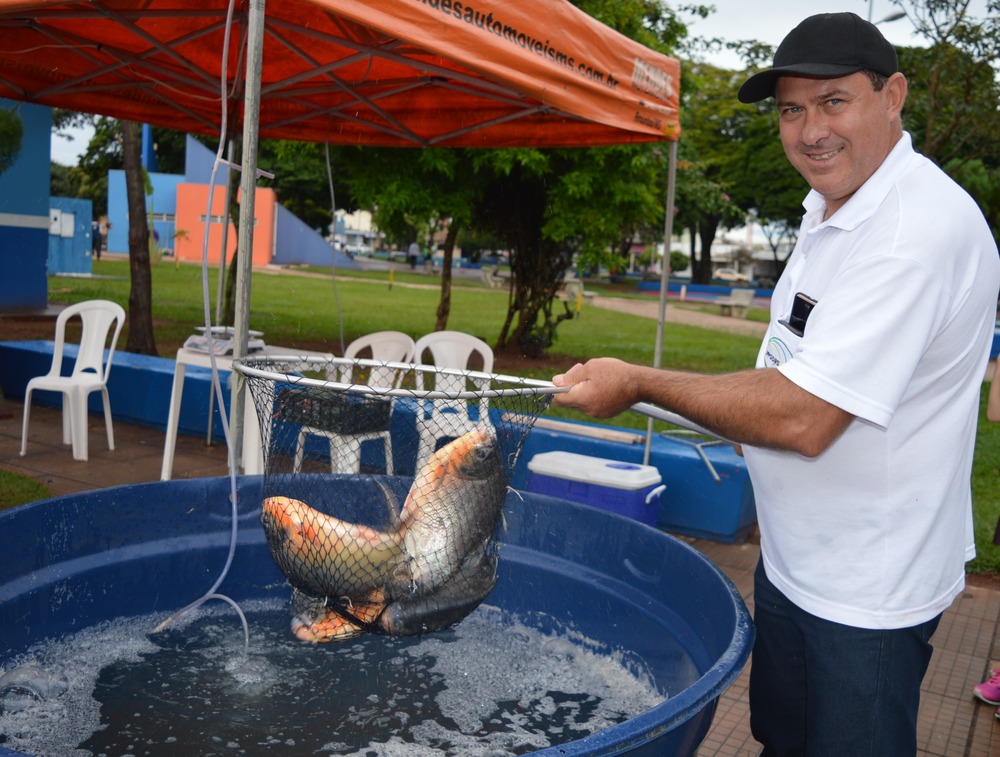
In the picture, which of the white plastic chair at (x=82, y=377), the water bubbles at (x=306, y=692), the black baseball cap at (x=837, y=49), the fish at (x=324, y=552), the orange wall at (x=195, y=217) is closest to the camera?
the black baseball cap at (x=837, y=49)

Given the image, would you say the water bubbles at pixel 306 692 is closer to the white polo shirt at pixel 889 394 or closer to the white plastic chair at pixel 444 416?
the white plastic chair at pixel 444 416

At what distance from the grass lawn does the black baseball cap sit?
4895mm

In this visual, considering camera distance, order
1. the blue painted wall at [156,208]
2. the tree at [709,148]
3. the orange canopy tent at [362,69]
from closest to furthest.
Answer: the orange canopy tent at [362,69]
the tree at [709,148]
the blue painted wall at [156,208]

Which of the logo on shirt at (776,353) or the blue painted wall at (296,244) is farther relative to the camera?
the blue painted wall at (296,244)

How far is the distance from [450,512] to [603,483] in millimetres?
2545

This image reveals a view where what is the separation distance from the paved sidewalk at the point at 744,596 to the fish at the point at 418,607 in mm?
1262

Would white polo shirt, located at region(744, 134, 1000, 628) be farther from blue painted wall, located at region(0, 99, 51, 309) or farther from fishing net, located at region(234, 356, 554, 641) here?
blue painted wall, located at region(0, 99, 51, 309)

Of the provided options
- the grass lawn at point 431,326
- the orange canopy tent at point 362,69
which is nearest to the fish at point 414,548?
the orange canopy tent at point 362,69

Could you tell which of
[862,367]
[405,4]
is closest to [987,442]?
[405,4]

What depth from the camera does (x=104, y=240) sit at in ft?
148

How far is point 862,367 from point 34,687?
2.86 m

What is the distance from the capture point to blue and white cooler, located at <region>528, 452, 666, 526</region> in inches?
205

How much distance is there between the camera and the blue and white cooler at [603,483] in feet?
17.1

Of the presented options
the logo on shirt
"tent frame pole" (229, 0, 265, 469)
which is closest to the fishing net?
"tent frame pole" (229, 0, 265, 469)
